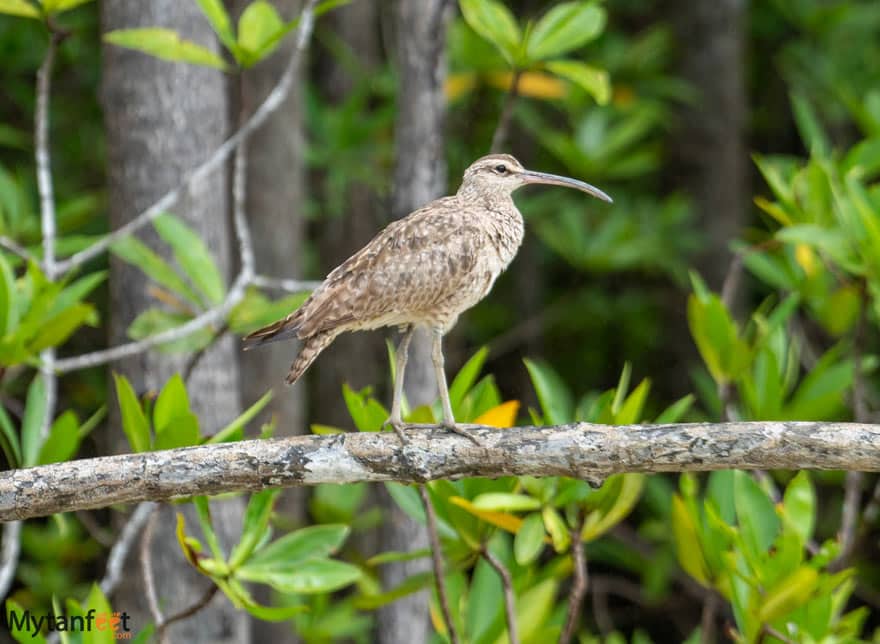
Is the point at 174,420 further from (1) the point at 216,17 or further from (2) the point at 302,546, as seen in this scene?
(1) the point at 216,17

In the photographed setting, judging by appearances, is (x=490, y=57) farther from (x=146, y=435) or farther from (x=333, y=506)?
(x=146, y=435)

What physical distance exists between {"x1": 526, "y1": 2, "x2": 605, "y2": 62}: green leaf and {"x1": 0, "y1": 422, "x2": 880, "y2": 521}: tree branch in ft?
5.22

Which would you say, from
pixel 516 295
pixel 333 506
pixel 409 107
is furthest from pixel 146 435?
pixel 516 295

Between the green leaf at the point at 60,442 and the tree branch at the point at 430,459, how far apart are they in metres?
0.56

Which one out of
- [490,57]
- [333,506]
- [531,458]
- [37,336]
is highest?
[490,57]

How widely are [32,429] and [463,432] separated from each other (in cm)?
142

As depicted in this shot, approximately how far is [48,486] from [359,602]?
121cm

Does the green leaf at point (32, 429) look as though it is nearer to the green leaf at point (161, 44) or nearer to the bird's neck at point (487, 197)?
the green leaf at point (161, 44)

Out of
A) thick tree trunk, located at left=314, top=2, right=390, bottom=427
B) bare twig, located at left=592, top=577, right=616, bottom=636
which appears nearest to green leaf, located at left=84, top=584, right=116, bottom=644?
bare twig, located at left=592, top=577, right=616, bottom=636

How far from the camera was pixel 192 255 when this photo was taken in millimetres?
3928

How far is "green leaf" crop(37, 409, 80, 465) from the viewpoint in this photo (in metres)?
3.59

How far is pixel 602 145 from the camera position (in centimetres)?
673

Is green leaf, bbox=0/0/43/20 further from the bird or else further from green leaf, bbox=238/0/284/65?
the bird

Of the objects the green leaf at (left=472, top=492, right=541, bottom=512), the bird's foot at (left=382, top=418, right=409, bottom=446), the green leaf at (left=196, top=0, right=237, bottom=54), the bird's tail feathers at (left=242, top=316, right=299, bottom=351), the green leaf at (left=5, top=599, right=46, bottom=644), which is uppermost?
the green leaf at (left=196, top=0, right=237, bottom=54)
